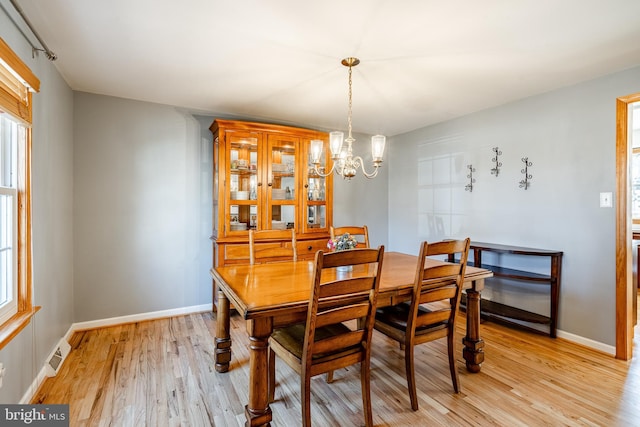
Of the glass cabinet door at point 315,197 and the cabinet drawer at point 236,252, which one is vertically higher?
the glass cabinet door at point 315,197

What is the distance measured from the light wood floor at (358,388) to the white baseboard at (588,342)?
8 centimetres

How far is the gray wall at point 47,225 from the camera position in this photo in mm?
1783

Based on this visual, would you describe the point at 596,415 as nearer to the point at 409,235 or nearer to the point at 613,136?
the point at 613,136

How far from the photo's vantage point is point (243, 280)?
77.7 inches

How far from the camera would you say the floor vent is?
219 cm

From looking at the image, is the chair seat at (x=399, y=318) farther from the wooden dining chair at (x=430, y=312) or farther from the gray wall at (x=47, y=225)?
the gray wall at (x=47, y=225)

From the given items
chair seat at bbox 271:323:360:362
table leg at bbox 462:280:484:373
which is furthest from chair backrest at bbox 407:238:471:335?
chair seat at bbox 271:323:360:362

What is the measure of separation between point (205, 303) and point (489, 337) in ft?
9.68

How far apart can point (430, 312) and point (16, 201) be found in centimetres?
259

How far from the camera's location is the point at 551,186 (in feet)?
9.72

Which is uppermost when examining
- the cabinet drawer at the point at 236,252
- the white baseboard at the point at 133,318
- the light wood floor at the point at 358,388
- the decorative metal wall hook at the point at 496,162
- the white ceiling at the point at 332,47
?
the white ceiling at the point at 332,47

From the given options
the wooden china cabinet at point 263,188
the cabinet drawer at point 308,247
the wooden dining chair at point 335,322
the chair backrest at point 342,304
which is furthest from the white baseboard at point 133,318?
the chair backrest at point 342,304

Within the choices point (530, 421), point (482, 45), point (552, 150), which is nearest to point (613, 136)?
point (552, 150)

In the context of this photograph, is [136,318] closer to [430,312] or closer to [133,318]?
[133,318]
